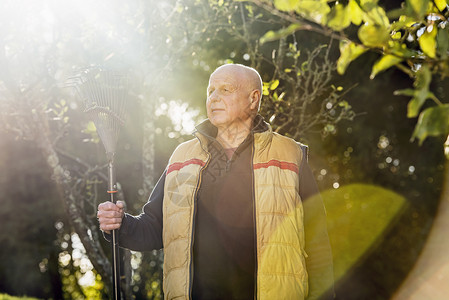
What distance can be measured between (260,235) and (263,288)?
290mm

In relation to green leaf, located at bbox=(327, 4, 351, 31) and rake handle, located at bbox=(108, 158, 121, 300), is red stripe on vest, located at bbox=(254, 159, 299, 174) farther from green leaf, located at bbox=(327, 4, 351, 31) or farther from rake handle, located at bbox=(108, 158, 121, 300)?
green leaf, located at bbox=(327, 4, 351, 31)

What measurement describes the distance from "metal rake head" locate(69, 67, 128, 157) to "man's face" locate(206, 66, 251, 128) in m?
0.57

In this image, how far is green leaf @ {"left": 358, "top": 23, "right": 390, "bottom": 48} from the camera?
112cm

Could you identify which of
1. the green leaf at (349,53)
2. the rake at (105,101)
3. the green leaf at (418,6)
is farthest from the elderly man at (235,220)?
the green leaf at (418,6)

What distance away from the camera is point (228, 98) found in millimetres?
3197

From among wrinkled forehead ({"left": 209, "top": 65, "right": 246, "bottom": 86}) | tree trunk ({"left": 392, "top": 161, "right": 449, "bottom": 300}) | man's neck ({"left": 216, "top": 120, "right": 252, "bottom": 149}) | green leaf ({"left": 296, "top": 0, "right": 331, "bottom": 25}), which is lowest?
tree trunk ({"left": 392, "top": 161, "right": 449, "bottom": 300})

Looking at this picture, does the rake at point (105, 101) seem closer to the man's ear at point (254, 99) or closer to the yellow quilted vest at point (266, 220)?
the yellow quilted vest at point (266, 220)

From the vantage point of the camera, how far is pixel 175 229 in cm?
294

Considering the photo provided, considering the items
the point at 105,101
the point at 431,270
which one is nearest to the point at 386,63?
the point at 105,101

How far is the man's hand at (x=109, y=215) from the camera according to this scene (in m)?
2.77

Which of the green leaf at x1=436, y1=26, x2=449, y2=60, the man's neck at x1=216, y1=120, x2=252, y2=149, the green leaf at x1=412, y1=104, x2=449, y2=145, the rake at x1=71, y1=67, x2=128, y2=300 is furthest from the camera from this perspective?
the man's neck at x1=216, y1=120, x2=252, y2=149

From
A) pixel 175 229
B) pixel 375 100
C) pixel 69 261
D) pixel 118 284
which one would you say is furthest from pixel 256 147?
pixel 69 261

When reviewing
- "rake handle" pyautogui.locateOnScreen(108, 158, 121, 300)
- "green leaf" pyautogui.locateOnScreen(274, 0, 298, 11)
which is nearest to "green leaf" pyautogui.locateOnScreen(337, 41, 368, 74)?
"green leaf" pyautogui.locateOnScreen(274, 0, 298, 11)

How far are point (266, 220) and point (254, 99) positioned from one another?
0.88 meters
